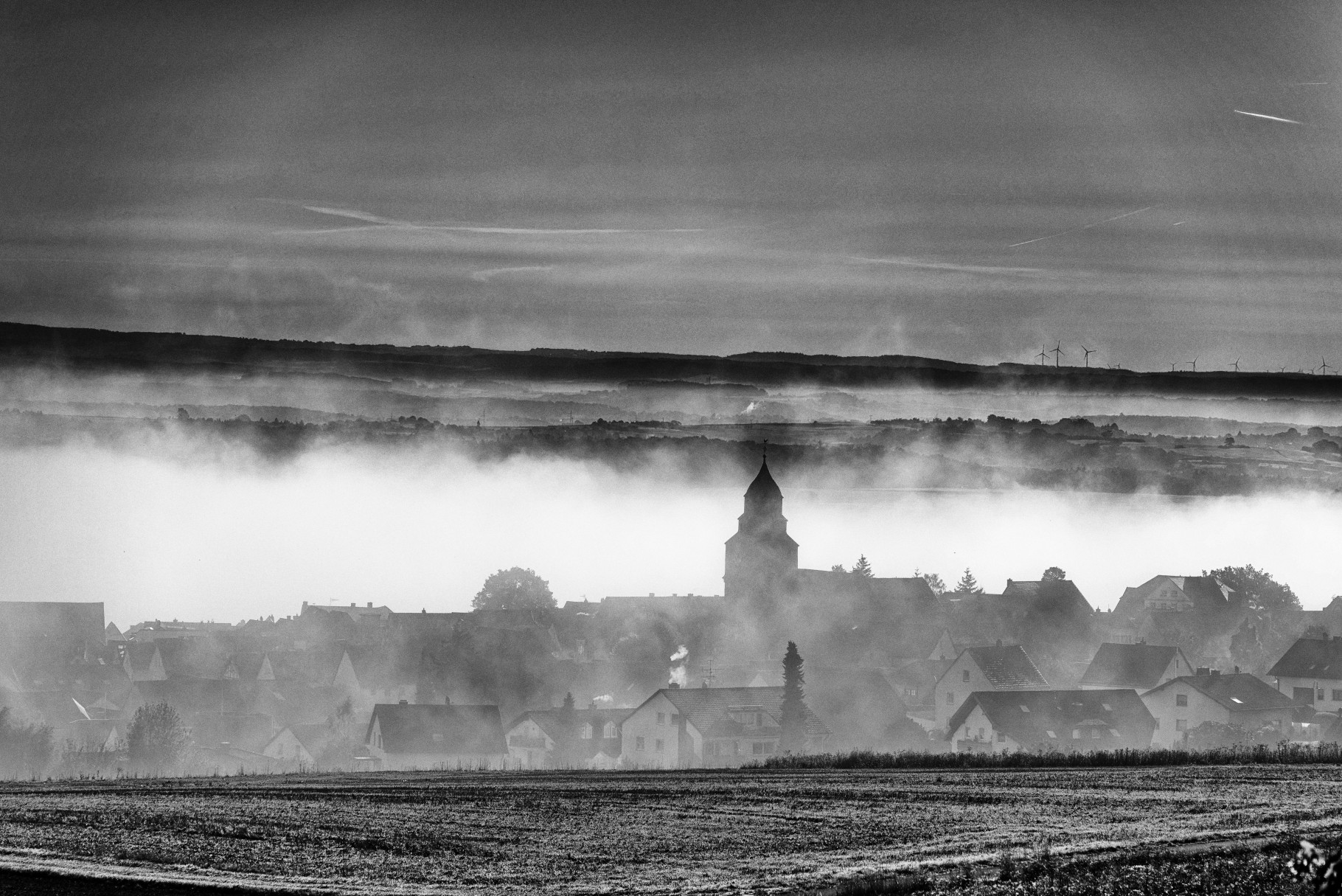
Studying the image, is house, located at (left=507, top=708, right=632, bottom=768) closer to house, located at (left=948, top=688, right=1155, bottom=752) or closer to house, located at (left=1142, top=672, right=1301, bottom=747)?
house, located at (left=948, top=688, right=1155, bottom=752)

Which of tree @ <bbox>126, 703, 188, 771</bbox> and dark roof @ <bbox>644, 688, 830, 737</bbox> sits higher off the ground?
dark roof @ <bbox>644, 688, 830, 737</bbox>

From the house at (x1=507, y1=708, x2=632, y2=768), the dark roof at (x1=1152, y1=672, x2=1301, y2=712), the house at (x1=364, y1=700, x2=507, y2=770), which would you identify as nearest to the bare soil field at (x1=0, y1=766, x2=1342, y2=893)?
the house at (x1=364, y1=700, x2=507, y2=770)

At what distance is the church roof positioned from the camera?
17588cm

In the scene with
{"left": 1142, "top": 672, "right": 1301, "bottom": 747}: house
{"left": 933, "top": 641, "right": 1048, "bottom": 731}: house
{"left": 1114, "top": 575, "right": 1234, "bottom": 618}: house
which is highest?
{"left": 1114, "top": 575, "right": 1234, "bottom": 618}: house

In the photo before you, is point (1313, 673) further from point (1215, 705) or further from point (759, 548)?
point (759, 548)

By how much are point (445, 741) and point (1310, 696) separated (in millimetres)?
58735

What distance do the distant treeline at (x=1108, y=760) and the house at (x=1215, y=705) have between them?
43039mm

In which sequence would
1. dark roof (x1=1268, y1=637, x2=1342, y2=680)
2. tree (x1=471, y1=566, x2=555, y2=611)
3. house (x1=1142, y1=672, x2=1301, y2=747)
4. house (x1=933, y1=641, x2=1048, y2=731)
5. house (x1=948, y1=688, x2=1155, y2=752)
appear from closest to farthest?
house (x1=948, y1=688, x2=1155, y2=752) → house (x1=1142, y1=672, x2=1301, y2=747) → dark roof (x1=1268, y1=637, x2=1342, y2=680) → house (x1=933, y1=641, x2=1048, y2=731) → tree (x1=471, y1=566, x2=555, y2=611)

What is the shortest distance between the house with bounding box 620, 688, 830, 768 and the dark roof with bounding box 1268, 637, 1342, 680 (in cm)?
3386

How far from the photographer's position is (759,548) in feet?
558

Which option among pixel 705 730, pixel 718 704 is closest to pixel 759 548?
pixel 718 704

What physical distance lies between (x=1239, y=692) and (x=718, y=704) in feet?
109

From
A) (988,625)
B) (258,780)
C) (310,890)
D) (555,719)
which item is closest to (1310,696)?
(988,625)

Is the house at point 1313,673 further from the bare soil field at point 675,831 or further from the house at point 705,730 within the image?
the bare soil field at point 675,831
